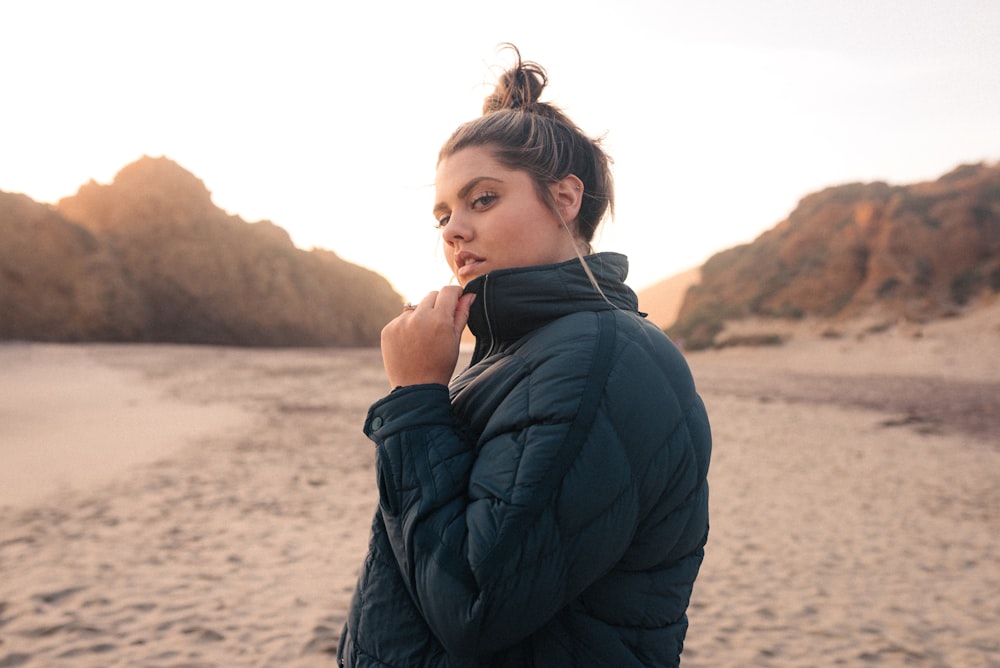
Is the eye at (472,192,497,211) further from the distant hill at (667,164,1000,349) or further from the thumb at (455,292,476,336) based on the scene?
the distant hill at (667,164,1000,349)

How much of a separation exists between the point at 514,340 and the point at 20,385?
58.6ft

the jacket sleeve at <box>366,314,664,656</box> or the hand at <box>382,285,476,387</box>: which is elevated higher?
the hand at <box>382,285,476,387</box>

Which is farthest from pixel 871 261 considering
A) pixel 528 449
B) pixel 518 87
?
pixel 528 449

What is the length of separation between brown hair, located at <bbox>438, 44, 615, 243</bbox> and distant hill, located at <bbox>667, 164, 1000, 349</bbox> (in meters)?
31.5

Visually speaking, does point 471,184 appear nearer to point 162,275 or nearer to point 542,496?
point 542,496

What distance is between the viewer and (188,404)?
535 inches

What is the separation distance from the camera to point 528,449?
957 mm

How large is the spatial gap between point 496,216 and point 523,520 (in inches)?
22.9

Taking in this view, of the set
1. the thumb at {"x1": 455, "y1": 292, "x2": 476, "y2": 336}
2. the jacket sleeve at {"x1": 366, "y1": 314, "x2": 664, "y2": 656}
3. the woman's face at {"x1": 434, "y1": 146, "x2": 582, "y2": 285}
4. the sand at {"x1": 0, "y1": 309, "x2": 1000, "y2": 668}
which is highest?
the woman's face at {"x1": 434, "y1": 146, "x2": 582, "y2": 285}

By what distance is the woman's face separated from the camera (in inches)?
48.7

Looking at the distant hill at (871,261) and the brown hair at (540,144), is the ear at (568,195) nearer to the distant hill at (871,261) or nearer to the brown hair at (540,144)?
the brown hair at (540,144)

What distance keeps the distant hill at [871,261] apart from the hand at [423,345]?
1254 inches

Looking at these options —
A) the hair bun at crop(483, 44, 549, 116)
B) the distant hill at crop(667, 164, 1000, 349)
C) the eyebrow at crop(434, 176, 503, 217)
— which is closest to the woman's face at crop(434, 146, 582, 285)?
the eyebrow at crop(434, 176, 503, 217)

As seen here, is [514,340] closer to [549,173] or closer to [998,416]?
[549,173]
